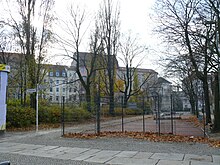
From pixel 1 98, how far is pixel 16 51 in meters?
13.7

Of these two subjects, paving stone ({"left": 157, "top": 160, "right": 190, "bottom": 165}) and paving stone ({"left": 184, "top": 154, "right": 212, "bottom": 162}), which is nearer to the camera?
paving stone ({"left": 157, "top": 160, "right": 190, "bottom": 165})

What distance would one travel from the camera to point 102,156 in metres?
9.11

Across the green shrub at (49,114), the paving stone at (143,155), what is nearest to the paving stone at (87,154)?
the paving stone at (143,155)

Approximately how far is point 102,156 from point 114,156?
420mm

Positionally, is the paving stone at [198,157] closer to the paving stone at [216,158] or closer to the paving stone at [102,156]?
the paving stone at [216,158]

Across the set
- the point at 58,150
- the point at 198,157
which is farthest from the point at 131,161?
the point at 58,150

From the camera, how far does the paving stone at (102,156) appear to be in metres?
8.45

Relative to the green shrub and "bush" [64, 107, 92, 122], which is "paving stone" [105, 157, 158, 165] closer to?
"bush" [64, 107, 92, 122]

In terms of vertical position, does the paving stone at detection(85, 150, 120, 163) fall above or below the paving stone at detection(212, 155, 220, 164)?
below

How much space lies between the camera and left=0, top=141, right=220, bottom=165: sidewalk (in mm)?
8078

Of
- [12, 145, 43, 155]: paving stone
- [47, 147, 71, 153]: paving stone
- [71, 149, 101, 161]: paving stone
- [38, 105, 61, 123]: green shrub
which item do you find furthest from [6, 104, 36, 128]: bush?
[71, 149, 101, 161]: paving stone

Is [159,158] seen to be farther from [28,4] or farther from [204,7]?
[28,4]

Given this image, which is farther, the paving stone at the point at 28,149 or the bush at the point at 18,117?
the bush at the point at 18,117

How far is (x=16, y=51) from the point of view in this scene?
28500 millimetres
